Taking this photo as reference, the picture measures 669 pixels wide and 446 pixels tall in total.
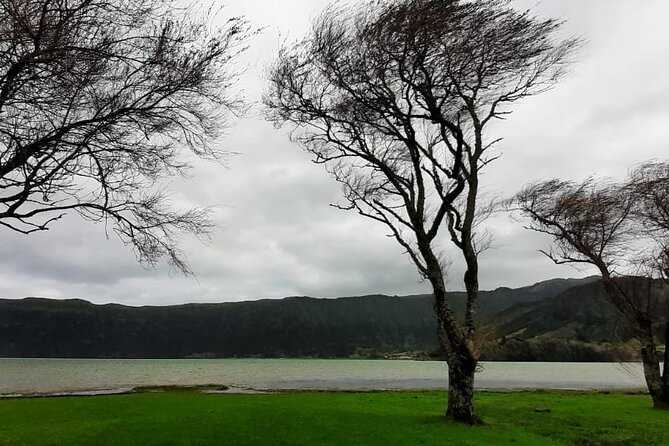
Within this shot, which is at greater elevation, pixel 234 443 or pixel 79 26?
pixel 79 26

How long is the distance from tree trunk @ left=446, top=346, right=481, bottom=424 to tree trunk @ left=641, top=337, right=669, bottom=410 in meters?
13.5

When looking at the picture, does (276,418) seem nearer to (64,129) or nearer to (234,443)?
(234,443)

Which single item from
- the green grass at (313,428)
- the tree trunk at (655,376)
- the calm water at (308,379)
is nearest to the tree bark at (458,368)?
the green grass at (313,428)

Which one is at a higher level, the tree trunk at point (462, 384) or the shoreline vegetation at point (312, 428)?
the tree trunk at point (462, 384)

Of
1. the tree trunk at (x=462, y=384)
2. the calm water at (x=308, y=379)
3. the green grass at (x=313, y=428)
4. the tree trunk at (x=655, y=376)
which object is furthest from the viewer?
the calm water at (x=308, y=379)

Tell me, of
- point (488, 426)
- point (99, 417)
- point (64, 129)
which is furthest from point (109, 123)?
point (99, 417)

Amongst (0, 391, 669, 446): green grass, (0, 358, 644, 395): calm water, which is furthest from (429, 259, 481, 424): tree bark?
(0, 358, 644, 395): calm water

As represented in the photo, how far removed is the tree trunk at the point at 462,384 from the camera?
62.6 ft

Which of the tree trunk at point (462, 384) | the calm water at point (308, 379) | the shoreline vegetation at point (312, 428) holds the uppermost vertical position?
the tree trunk at point (462, 384)

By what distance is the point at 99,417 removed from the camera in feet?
77.2

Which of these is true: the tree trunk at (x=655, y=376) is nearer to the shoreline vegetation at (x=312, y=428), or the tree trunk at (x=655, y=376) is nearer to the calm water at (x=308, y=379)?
the shoreline vegetation at (x=312, y=428)

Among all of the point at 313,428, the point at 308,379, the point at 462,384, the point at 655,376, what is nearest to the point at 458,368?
the point at 462,384

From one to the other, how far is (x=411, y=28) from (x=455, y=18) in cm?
131

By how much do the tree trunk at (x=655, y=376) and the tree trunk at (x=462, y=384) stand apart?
44.3 feet
